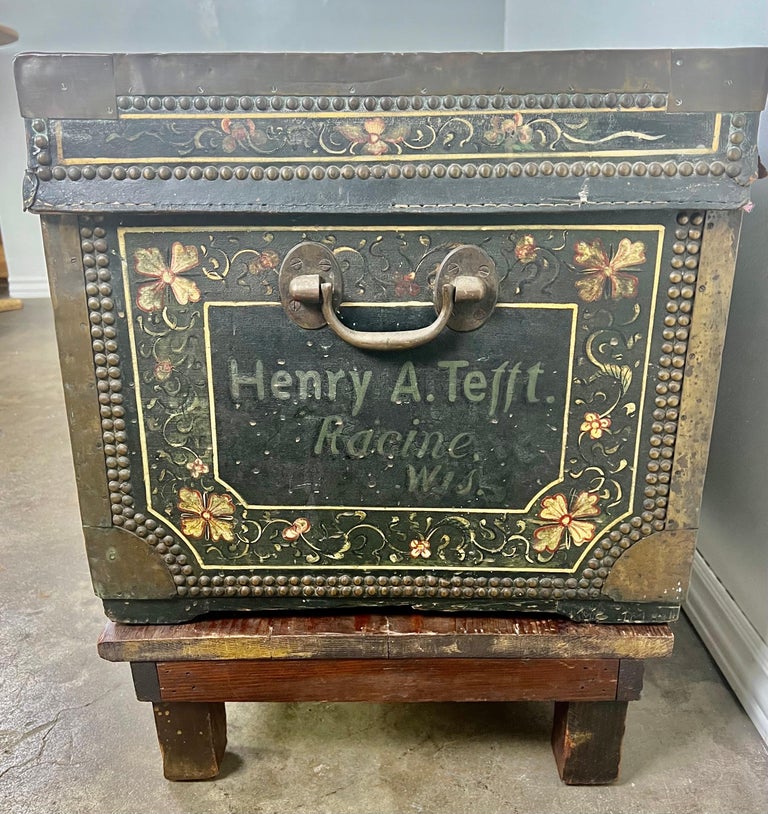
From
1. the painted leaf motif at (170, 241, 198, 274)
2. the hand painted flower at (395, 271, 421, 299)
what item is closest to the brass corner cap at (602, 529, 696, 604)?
the hand painted flower at (395, 271, 421, 299)

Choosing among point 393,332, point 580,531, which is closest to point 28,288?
point 393,332

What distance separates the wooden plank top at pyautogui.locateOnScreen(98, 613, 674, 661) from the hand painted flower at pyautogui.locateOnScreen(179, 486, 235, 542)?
0.47 ft

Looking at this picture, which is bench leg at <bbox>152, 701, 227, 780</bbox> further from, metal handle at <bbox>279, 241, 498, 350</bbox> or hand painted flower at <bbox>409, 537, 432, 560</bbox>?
metal handle at <bbox>279, 241, 498, 350</bbox>

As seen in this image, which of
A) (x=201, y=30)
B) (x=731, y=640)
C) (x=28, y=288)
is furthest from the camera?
(x=28, y=288)

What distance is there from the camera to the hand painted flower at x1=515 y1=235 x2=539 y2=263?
0.77 meters

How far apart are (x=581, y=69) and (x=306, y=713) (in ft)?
3.40

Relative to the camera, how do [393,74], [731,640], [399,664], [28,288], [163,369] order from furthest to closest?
[28,288]
[731,640]
[399,664]
[163,369]
[393,74]

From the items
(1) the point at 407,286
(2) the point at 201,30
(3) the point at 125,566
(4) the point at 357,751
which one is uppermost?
(2) the point at 201,30

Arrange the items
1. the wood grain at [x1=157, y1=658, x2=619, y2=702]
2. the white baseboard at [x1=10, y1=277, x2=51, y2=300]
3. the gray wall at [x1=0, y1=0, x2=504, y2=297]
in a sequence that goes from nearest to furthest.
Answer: the wood grain at [x1=157, y1=658, x2=619, y2=702], the gray wall at [x1=0, y1=0, x2=504, y2=297], the white baseboard at [x1=10, y1=277, x2=51, y2=300]

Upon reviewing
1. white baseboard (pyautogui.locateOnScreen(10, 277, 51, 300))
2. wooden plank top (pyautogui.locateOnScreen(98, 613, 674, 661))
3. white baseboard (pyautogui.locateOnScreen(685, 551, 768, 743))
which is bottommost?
white baseboard (pyautogui.locateOnScreen(10, 277, 51, 300))

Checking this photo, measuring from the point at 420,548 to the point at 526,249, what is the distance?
404 millimetres

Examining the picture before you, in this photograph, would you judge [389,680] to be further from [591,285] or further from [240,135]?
[240,135]

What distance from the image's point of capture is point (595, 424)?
832 millimetres

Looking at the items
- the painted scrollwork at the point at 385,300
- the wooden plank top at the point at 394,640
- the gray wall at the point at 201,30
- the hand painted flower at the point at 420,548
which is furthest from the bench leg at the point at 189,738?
the gray wall at the point at 201,30
